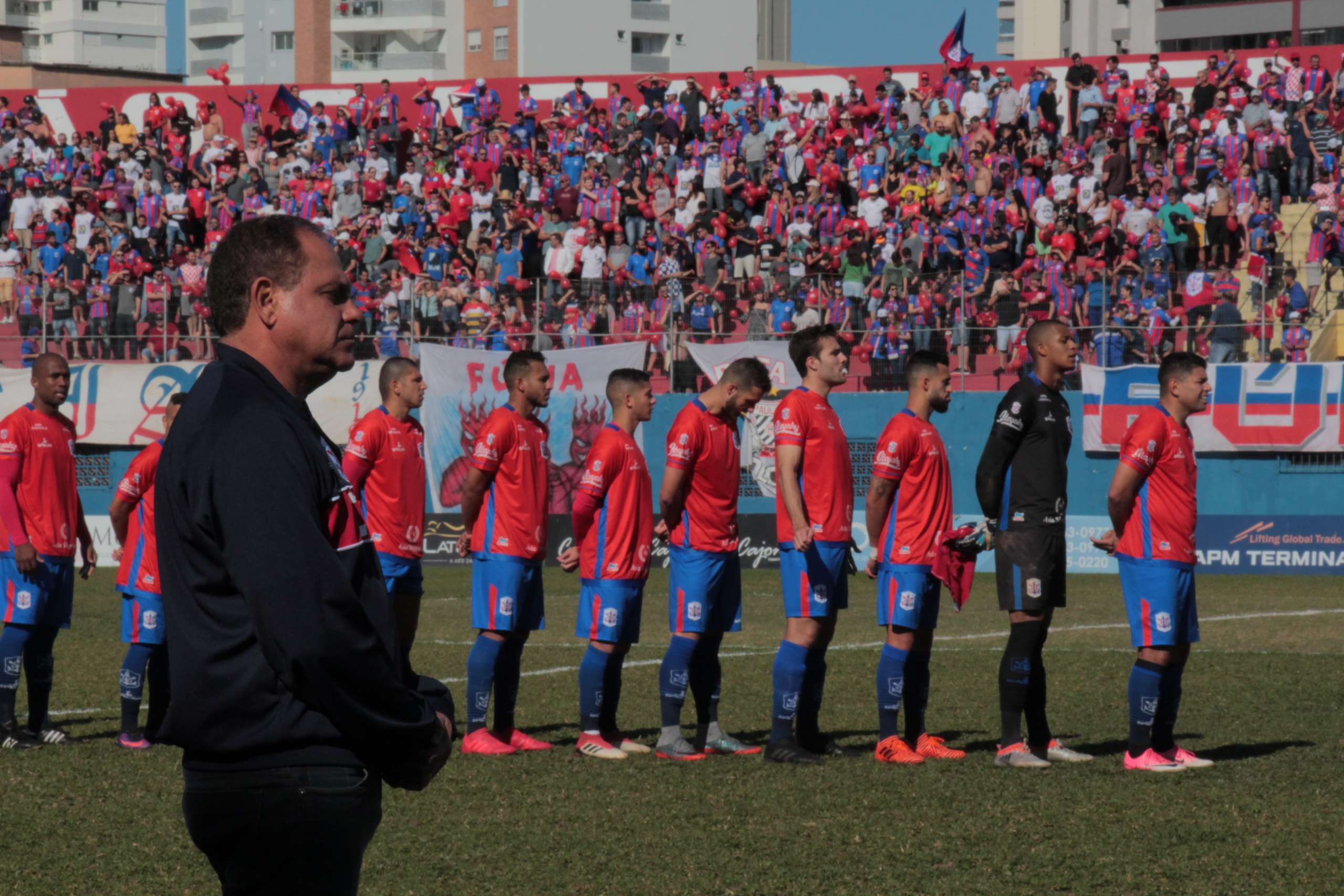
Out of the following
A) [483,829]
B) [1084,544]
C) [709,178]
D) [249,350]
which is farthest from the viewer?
[709,178]

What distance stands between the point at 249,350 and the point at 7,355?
25702 millimetres

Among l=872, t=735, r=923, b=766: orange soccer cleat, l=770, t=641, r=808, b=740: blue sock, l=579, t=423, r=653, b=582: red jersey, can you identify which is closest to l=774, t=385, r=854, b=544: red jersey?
l=770, t=641, r=808, b=740: blue sock

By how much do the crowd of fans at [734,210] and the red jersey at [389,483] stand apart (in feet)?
44.7

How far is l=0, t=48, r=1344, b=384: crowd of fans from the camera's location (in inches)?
899

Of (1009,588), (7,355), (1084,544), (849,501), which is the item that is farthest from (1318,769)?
(7,355)

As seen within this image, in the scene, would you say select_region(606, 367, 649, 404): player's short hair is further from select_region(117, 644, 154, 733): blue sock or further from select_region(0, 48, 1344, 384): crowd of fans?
select_region(0, 48, 1344, 384): crowd of fans

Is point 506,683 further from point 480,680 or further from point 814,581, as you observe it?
point 814,581

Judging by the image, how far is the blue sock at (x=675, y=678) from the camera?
8984 mm

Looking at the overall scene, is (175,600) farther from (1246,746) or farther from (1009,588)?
(1246,746)

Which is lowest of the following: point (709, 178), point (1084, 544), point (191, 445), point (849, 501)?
point (1084, 544)

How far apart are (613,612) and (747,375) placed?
5.34ft

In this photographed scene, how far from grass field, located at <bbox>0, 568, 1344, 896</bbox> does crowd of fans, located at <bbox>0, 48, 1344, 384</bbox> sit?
453 inches

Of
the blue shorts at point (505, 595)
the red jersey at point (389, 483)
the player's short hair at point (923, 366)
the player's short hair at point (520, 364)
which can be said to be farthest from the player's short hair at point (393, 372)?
the player's short hair at point (923, 366)

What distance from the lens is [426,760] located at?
286cm
